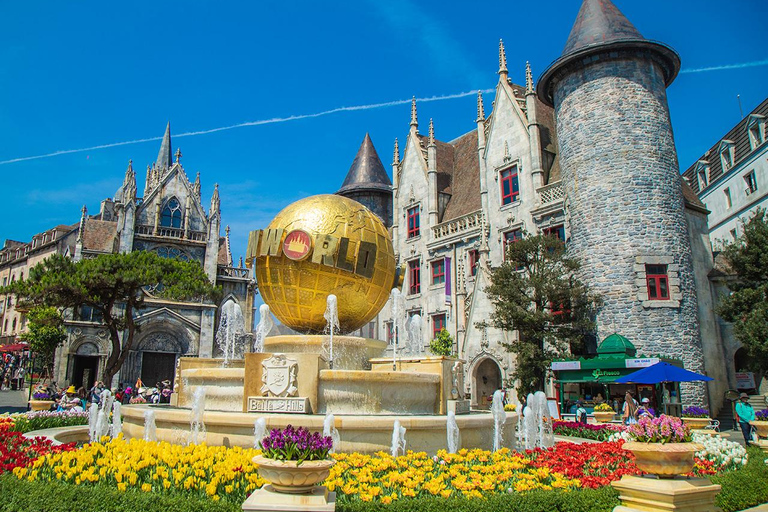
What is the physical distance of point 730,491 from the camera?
7504mm

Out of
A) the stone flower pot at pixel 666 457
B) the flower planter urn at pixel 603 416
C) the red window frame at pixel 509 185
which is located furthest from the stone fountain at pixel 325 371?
the red window frame at pixel 509 185

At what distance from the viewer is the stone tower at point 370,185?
4122 cm

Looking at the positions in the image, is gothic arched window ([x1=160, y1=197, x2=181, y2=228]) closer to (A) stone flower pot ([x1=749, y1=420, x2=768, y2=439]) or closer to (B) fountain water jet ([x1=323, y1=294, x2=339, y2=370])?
(B) fountain water jet ([x1=323, y1=294, x2=339, y2=370])

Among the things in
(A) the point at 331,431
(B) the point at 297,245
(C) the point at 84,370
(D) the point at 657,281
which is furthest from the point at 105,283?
Result: (D) the point at 657,281

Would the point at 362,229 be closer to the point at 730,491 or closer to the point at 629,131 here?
the point at 730,491

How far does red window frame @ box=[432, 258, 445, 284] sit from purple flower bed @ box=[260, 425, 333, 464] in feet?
91.1

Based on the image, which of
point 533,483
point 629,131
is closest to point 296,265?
point 533,483

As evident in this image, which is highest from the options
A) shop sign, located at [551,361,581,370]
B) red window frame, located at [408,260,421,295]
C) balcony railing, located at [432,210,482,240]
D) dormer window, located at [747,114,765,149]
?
dormer window, located at [747,114,765,149]

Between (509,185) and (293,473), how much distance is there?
26.5 meters

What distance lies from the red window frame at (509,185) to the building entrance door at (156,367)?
92.6 feet

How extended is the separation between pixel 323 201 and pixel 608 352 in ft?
47.5

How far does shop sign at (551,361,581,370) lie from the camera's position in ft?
72.2

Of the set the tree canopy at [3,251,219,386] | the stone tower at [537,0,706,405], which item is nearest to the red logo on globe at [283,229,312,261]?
the stone tower at [537,0,706,405]

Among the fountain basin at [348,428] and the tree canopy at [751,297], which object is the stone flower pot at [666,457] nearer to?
the fountain basin at [348,428]
